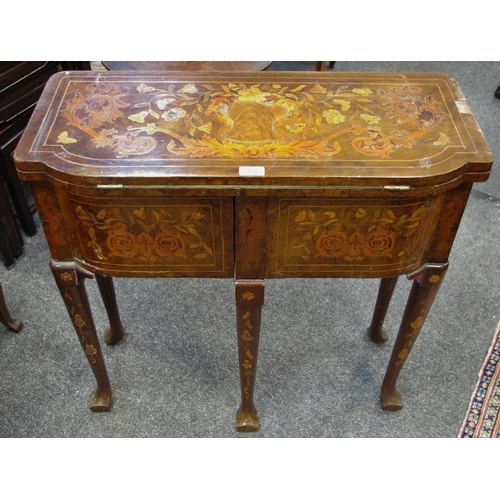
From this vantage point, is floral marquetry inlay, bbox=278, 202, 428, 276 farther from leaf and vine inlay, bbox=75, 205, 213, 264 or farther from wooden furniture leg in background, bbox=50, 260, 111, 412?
wooden furniture leg in background, bbox=50, 260, 111, 412

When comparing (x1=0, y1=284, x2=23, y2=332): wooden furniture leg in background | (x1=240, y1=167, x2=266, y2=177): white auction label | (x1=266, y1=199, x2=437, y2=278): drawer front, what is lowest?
(x1=0, y1=284, x2=23, y2=332): wooden furniture leg in background

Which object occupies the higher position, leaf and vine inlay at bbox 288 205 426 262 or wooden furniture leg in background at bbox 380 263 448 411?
leaf and vine inlay at bbox 288 205 426 262

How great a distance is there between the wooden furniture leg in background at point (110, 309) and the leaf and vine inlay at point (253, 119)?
55 centimetres

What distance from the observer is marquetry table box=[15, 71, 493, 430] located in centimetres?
113

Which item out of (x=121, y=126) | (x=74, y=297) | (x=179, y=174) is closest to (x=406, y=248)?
(x=179, y=174)

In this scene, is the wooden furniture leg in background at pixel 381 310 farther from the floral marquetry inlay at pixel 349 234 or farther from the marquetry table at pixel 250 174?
the floral marquetry inlay at pixel 349 234

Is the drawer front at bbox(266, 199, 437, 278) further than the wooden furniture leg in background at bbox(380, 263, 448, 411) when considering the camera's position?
No

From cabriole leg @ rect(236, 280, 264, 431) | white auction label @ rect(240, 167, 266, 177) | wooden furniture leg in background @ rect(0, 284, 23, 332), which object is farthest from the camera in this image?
wooden furniture leg in background @ rect(0, 284, 23, 332)

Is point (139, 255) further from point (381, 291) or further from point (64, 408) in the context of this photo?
point (381, 291)

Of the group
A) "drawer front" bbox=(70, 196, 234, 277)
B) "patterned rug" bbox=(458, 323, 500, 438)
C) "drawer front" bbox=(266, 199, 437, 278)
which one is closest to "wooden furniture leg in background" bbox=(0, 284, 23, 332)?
"drawer front" bbox=(70, 196, 234, 277)

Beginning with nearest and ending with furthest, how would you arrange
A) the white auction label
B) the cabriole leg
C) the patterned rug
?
the white auction label → the cabriole leg → the patterned rug

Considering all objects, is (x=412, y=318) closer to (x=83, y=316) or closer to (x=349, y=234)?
(x=349, y=234)

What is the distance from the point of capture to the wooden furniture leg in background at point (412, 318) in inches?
52.5

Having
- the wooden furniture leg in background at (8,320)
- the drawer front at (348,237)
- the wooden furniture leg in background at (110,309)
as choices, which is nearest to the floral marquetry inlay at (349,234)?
the drawer front at (348,237)
